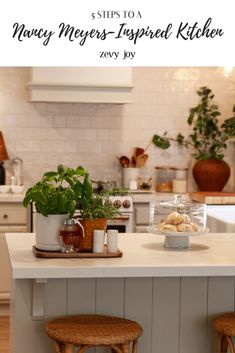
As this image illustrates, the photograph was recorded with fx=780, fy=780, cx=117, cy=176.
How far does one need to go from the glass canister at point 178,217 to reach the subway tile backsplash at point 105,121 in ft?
10.7

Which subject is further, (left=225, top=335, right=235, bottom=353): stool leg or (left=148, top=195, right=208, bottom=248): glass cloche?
(left=148, top=195, right=208, bottom=248): glass cloche

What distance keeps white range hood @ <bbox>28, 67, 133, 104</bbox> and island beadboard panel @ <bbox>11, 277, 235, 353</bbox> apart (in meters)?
3.27

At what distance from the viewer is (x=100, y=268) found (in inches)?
141

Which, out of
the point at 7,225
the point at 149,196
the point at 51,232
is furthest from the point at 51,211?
the point at 149,196

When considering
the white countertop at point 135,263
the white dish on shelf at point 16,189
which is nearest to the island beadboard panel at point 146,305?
the white countertop at point 135,263

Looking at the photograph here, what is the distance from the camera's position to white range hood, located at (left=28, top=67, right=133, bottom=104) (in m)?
6.94

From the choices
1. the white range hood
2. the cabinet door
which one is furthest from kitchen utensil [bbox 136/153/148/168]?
the cabinet door

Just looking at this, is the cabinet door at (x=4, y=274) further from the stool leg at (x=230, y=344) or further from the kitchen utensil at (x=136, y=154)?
the stool leg at (x=230, y=344)

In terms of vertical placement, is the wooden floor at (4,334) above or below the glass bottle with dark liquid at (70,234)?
below

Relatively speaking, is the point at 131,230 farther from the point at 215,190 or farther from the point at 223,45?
the point at 223,45

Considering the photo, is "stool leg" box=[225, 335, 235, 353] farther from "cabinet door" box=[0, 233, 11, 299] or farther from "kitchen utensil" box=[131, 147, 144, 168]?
"kitchen utensil" box=[131, 147, 144, 168]

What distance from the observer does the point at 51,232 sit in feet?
12.6

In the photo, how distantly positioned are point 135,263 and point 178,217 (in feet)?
1.72

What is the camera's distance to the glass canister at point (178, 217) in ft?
13.4
